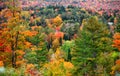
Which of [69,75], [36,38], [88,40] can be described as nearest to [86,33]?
[88,40]

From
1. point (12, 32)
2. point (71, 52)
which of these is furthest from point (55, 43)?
point (12, 32)

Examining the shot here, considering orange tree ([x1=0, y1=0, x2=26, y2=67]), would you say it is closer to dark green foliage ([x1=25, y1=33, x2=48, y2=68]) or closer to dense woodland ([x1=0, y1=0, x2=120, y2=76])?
dense woodland ([x1=0, y1=0, x2=120, y2=76])

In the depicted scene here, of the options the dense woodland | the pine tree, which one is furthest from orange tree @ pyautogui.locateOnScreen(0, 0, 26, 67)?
the pine tree

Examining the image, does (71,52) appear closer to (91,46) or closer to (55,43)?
(91,46)

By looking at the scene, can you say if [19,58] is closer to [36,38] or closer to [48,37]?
[36,38]

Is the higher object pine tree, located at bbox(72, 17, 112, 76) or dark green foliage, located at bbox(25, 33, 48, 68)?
pine tree, located at bbox(72, 17, 112, 76)

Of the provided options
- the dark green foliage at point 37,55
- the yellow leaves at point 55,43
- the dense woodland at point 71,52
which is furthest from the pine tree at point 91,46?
the yellow leaves at point 55,43

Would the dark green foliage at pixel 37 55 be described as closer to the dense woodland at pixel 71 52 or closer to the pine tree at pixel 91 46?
the dense woodland at pixel 71 52

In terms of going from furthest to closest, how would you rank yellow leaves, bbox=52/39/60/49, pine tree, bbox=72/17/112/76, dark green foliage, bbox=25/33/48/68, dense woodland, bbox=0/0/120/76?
yellow leaves, bbox=52/39/60/49, dark green foliage, bbox=25/33/48/68, pine tree, bbox=72/17/112/76, dense woodland, bbox=0/0/120/76

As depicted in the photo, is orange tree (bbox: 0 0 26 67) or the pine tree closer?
orange tree (bbox: 0 0 26 67)
